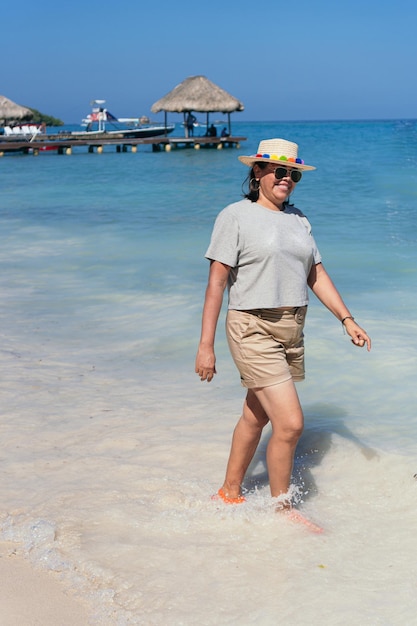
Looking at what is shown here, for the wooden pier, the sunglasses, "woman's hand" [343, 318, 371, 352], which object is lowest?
the wooden pier

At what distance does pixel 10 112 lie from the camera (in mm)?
43625

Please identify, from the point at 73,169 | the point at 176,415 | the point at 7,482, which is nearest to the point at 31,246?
the point at 176,415

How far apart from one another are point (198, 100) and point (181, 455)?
40320 mm

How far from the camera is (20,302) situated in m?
7.59

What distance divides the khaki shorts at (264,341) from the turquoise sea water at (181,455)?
0.60 meters

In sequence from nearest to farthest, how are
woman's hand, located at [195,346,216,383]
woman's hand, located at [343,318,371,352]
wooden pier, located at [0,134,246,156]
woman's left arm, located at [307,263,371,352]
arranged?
woman's hand, located at [195,346,216,383] < woman's hand, located at [343,318,371,352] < woman's left arm, located at [307,263,371,352] < wooden pier, located at [0,134,246,156]

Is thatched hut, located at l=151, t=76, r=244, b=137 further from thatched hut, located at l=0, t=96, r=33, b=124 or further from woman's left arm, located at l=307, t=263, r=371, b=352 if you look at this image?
woman's left arm, located at l=307, t=263, r=371, b=352

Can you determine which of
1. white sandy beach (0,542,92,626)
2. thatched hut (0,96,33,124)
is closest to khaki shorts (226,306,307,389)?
white sandy beach (0,542,92,626)

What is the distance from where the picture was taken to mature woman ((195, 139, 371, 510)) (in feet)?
9.75

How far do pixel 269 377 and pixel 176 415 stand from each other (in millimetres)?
1652

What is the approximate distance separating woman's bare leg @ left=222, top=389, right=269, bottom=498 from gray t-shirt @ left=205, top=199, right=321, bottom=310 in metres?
0.39

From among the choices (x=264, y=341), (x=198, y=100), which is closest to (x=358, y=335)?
(x=264, y=341)

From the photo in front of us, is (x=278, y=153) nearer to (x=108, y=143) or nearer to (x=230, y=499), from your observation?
(x=230, y=499)

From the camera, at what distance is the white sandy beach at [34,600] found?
2535mm
